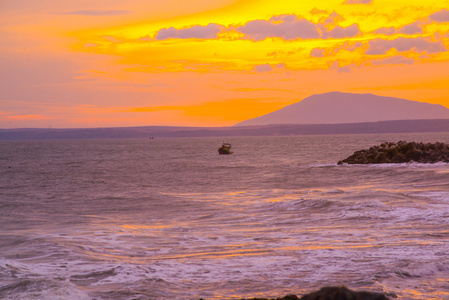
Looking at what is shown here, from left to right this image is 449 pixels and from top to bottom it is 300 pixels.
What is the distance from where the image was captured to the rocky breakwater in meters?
43.9

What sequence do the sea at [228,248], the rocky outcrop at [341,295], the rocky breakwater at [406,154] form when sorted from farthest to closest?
the rocky breakwater at [406,154]
the sea at [228,248]
the rocky outcrop at [341,295]

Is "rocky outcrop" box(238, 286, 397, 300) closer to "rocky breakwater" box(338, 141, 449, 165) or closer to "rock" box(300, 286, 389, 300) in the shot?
"rock" box(300, 286, 389, 300)

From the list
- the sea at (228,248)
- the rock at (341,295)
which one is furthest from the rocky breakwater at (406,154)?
the rock at (341,295)

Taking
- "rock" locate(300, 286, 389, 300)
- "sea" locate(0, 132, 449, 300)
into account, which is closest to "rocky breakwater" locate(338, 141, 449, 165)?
"sea" locate(0, 132, 449, 300)

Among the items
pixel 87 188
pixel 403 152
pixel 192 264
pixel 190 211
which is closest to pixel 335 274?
pixel 192 264

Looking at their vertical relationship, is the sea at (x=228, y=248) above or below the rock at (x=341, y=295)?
below

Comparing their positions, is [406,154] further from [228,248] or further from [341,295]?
[341,295]

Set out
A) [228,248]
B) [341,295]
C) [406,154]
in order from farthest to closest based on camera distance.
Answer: [406,154] < [228,248] < [341,295]

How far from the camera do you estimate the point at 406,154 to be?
45750 mm

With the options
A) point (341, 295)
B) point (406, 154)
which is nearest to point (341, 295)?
point (341, 295)

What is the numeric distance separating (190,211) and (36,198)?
1226 cm

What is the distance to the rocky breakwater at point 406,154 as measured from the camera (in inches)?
1730

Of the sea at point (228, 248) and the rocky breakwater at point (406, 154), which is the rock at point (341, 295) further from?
the rocky breakwater at point (406, 154)

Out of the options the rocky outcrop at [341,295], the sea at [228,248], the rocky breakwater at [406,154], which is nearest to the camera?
the rocky outcrop at [341,295]
